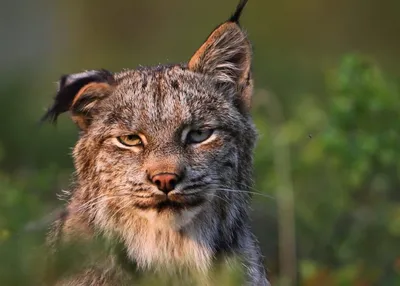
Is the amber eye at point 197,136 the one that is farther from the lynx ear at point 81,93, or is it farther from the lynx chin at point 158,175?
the lynx ear at point 81,93

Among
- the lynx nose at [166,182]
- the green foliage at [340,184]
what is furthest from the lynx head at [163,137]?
the green foliage at [340,184]

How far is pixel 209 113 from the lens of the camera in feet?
27.2

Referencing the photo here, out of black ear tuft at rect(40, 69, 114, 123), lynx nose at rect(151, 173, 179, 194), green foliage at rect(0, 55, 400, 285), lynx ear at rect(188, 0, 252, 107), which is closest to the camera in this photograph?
lynx nose at rect(151, 173, 179, 194)

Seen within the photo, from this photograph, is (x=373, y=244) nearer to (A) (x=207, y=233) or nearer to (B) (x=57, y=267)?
(A) (x=207, y=233)

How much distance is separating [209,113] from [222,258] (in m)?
0.77

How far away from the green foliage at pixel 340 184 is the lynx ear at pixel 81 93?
1.39 meters

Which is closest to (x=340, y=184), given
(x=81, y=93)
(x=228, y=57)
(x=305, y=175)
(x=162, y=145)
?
(x=305, y=175)

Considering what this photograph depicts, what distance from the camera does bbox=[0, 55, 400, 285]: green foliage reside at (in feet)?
33.9

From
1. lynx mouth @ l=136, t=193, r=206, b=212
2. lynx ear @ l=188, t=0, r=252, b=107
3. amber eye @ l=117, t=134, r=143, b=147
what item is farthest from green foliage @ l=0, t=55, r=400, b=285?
lynx mouth @ l=136, t=193, r=206, b=212

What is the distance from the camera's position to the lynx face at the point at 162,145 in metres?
7.73

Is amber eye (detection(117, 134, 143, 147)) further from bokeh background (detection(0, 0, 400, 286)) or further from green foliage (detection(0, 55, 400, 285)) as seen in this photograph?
green foliage (detection(0, 55, 400, 285))

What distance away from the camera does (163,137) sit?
7926 mm

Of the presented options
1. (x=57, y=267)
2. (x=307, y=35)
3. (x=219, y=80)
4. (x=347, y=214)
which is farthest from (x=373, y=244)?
(x=307, y=35)

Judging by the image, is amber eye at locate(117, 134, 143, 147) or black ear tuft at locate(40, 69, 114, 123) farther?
black ear tuft at locate(40, 69, 114, 123)
